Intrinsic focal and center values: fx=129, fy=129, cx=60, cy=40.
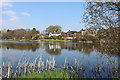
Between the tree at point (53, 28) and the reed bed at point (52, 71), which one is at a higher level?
the tree at point (53, 28)

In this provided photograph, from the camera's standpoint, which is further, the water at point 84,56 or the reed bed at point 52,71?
the reed bed at point 52,71

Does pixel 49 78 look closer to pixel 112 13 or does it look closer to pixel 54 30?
pixel 112 13

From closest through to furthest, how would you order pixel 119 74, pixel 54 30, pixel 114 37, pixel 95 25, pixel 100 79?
pixel 114 37 < pixel 95 25 < pixel 119 74 < pixel 100 79 < pixel 54 30

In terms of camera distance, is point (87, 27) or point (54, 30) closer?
point (87, 27)

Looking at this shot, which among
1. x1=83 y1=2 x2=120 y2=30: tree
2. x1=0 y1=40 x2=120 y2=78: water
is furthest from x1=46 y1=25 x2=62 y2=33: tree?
x1=83 y1=2 x2=120 y2=30: tree

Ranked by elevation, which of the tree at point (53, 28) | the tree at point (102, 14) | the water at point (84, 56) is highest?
the tree at point (53, 28)

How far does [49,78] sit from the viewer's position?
575 cm

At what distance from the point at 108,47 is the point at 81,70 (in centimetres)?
389

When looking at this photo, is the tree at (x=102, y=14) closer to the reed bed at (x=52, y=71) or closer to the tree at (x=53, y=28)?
the reed bed at (x=52, y=71)

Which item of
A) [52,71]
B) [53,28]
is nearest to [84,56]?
[52,71]

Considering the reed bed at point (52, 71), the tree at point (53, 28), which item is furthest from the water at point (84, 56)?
the tree at point (53, 28)

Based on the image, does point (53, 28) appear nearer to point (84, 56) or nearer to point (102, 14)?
point (84, 56)

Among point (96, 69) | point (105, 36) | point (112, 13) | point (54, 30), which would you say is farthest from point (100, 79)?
point (54, 30)

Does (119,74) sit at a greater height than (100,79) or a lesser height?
greater
